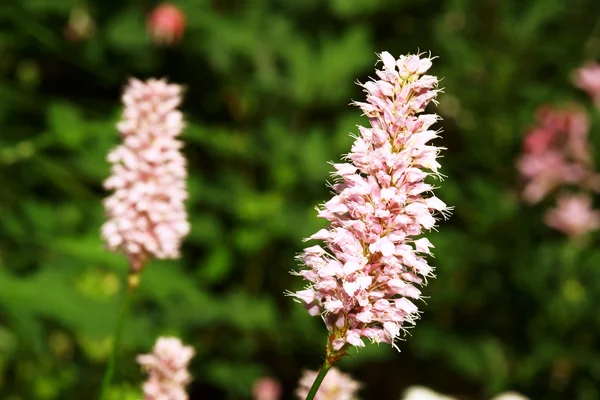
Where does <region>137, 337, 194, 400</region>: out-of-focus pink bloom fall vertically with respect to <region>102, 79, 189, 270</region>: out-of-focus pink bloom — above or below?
below

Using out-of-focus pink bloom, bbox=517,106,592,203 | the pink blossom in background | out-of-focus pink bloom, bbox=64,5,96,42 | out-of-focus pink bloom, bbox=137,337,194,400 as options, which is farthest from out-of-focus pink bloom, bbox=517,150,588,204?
the pink blossom in background

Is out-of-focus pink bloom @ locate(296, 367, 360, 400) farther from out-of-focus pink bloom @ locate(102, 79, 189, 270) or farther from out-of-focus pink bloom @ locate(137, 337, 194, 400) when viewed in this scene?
out-of-focus pink bloom @ locate(102, 79, 189, 270)

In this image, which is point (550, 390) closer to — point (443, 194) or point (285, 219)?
point (443, 194)

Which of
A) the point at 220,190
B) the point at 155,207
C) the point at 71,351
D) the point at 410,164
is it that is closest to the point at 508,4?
the point at 220,190

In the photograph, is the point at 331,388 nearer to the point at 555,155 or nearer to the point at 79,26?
the point at 555,155

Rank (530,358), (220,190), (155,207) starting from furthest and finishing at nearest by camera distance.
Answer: (220,190), (530,358), (155,207)

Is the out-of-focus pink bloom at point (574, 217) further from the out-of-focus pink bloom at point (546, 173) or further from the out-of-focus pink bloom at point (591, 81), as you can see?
the out-of-focus pink bloom at point (591, 81)
